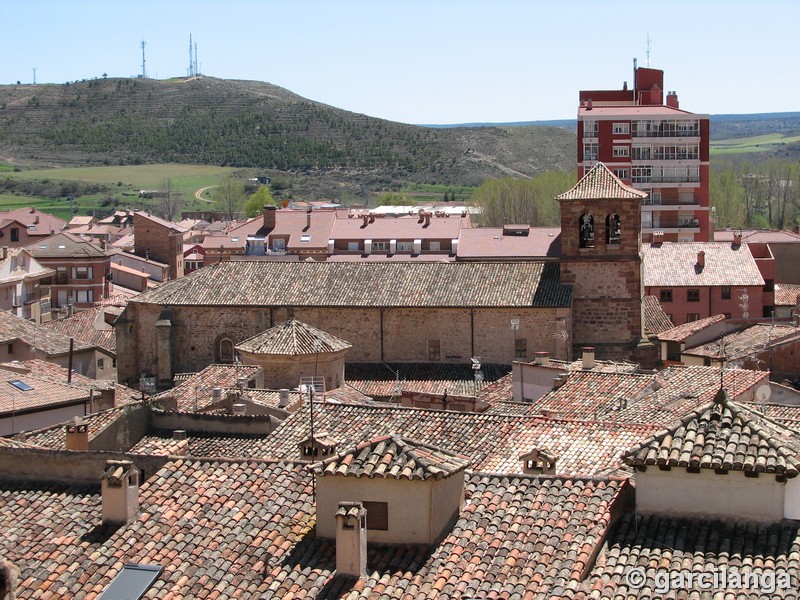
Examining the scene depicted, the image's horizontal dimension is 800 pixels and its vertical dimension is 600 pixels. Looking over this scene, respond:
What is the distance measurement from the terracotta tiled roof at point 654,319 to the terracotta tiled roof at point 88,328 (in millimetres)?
20165

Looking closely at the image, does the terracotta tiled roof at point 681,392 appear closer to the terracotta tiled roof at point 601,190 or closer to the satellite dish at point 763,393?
the satellite dish at point 763,393

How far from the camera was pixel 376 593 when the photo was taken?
42.2 ft

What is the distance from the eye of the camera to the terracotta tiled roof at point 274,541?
1302 cm

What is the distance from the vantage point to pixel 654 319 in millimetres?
49000

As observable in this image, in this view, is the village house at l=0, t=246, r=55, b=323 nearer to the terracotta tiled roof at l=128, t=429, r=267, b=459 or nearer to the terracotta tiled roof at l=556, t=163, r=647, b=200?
the terracotta tiled roof at l=556, t=163, r=647, b=200

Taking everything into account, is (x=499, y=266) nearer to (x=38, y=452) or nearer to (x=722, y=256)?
(x=722, y=256)

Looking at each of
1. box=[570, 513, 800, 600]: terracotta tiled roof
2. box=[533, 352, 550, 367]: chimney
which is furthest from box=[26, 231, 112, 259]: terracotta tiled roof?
box=[570, 513, 800, 600]: terracotta tiled roof

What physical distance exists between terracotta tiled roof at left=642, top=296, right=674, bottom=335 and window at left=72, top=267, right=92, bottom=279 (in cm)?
3339

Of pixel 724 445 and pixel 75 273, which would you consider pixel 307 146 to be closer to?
pixel 75 273

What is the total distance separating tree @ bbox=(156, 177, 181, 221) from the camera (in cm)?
14169

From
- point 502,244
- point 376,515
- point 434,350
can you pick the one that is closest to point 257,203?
point 502,244

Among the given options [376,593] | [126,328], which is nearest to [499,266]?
[126,328]

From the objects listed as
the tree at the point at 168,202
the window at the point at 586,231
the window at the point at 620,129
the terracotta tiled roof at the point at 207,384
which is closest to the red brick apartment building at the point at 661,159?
the window at the point at 620,129

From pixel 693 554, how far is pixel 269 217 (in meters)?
64.7
